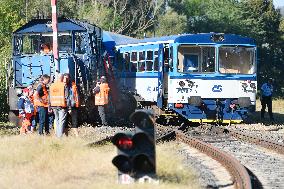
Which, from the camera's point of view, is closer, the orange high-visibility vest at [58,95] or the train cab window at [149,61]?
the orange high-visibility vest at [58,95]

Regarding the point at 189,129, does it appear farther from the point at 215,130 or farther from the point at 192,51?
the point at 192,51

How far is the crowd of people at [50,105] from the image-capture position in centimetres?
1560

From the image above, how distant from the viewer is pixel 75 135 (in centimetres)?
1667

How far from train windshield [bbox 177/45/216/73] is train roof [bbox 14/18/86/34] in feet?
11.1

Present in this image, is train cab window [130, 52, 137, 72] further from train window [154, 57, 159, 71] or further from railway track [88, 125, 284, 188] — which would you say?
railway track [88, 125, 284, 188]

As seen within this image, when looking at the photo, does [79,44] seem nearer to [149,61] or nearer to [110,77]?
[149,61]

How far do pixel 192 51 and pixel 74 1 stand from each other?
36.7m

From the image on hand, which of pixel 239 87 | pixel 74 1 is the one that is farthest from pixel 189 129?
pixel 74 1

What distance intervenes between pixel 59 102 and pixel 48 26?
5796mm

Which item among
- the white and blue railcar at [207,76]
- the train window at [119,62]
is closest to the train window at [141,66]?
the white and blue railcar at [207,76]

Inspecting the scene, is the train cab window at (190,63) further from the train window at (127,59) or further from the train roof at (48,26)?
the train window at (127,59)

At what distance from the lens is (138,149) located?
9258 mm

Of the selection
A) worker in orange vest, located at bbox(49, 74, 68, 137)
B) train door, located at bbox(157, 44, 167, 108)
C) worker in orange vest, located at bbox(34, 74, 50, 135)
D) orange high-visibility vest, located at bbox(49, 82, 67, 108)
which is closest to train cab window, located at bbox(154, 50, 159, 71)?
train door, located at bbox(157, 44, 167, 108)

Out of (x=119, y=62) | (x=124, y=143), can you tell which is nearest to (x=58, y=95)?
(x=124, y=143)
